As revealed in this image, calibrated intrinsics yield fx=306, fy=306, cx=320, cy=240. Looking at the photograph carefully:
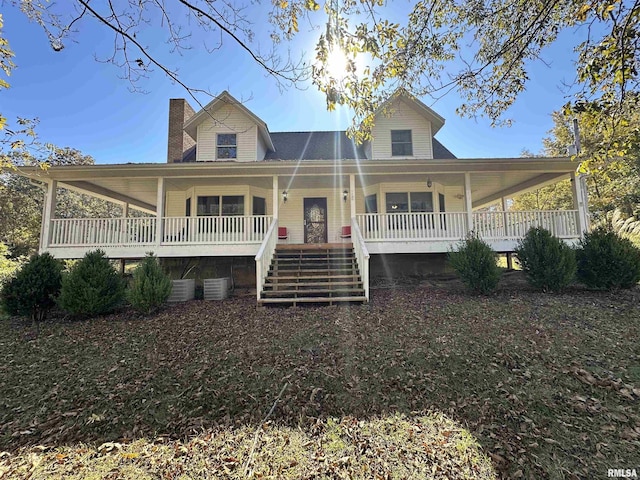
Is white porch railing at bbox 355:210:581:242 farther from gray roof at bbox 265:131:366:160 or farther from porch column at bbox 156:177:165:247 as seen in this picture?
porch column at bbox 156:177:165:247

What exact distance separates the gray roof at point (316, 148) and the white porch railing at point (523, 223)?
3.52 metres

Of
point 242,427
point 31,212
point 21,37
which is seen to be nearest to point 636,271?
point 242,427

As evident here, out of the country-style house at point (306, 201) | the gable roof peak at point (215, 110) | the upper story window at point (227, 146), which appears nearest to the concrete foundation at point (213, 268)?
the country-style house at point (306, 201)

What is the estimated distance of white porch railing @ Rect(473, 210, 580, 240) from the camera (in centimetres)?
932

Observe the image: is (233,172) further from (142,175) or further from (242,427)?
(242,427)

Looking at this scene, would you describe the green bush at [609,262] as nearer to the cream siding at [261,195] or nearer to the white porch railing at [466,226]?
the white porch railing at [466,226]

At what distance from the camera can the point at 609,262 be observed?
724cm

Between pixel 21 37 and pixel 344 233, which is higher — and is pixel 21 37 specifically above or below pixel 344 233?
above

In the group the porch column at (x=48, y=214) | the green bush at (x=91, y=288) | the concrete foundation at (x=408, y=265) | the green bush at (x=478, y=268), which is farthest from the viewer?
the concrete foundation at (x=408, y=265)

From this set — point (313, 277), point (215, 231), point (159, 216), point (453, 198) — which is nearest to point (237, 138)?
point (215, 231)

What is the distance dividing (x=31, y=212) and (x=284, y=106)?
2570 cm

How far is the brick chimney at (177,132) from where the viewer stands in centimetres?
1211

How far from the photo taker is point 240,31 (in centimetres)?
372

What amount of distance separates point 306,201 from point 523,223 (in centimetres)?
741
